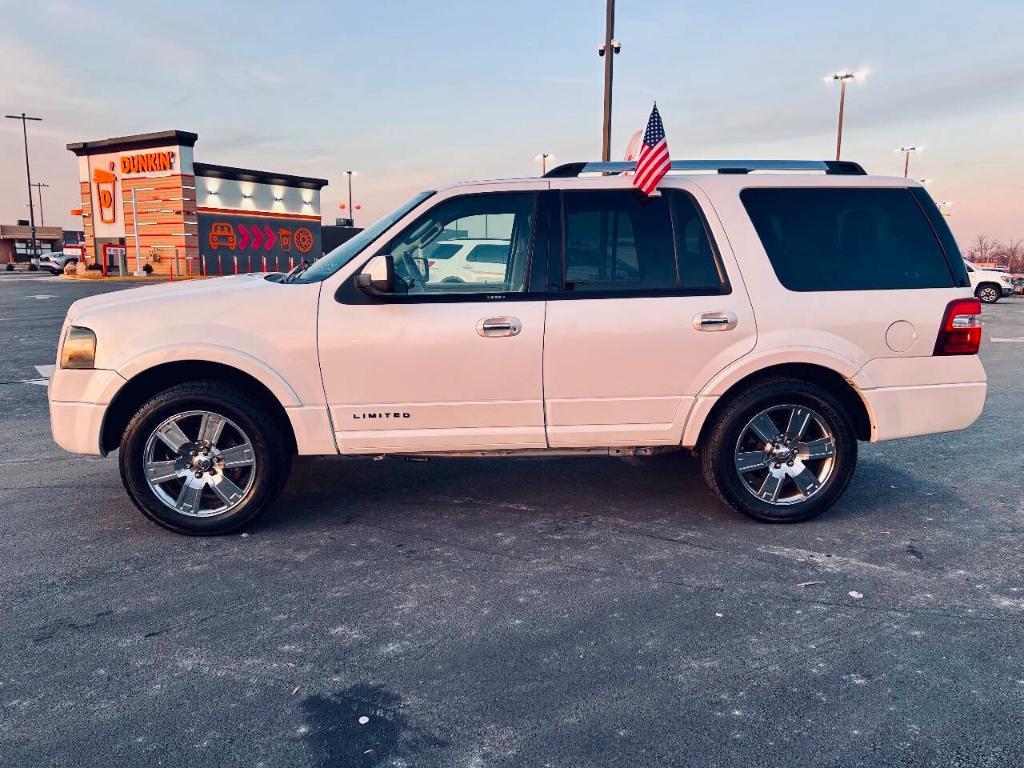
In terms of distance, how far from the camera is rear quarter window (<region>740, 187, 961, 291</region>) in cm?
462

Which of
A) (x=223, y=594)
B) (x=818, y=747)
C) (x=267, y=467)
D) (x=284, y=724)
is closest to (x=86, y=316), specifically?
(x=267, y=467)

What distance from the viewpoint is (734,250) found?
4574 mm

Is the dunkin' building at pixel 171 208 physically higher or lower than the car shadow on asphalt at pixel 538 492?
higher

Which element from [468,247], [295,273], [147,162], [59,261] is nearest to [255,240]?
[147,162]

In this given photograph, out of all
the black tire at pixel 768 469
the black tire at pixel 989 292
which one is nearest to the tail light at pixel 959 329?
the black tire at pixel 768 469

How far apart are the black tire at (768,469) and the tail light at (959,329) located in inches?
28.3

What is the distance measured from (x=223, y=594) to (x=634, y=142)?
3686mm

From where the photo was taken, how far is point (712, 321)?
14.7 feet

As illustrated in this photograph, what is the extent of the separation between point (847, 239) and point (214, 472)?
3.91m

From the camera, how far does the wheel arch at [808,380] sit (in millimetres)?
4668

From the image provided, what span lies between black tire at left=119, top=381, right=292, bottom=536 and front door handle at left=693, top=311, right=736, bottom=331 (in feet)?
8.07

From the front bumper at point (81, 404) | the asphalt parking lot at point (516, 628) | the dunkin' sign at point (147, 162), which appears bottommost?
the asphalt parking lot at point (516, 628)

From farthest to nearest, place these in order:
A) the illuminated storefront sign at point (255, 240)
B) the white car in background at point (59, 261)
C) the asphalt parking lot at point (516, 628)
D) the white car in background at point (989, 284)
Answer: the white car in background at point (59, 261)
the illuminated storefront sign at point (255, 240)
the white car in background at point (989, 284)
the asphalt parking lot at point (516, 628)

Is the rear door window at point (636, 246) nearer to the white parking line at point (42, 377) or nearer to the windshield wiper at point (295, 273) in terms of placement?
the windshield wiper at point (295, 273)
